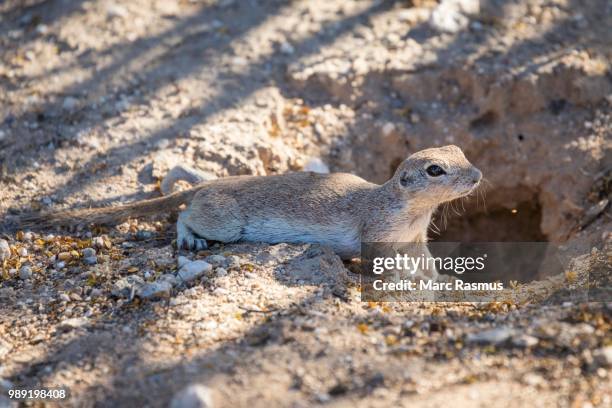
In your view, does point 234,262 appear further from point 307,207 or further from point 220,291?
point 307,207

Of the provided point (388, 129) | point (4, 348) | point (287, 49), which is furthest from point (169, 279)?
point (287, 49)

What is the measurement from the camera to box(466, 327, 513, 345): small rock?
4.08 meters

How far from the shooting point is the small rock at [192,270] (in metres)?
4.95

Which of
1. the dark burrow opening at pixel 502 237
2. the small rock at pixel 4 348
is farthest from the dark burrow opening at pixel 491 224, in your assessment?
the small rock at pixel 4 348

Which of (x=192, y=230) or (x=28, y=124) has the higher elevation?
(x=28, y=124)

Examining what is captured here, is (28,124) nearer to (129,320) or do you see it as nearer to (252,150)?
(252,150)

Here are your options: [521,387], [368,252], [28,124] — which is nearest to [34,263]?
[28,124]

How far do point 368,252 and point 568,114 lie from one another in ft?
8.98

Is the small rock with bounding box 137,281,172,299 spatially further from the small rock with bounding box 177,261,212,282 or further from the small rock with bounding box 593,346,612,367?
the small rock with bounding box 593,346,612,367

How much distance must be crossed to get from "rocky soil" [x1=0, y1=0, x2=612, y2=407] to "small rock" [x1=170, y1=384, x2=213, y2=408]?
0.02 m

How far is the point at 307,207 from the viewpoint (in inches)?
225

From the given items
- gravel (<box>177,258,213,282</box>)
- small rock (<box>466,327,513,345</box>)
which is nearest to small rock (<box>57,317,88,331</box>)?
gravel (<box>177,258,213,282</box>)

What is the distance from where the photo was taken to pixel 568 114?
7.02 metres

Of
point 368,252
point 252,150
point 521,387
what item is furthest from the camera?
point 252,150
